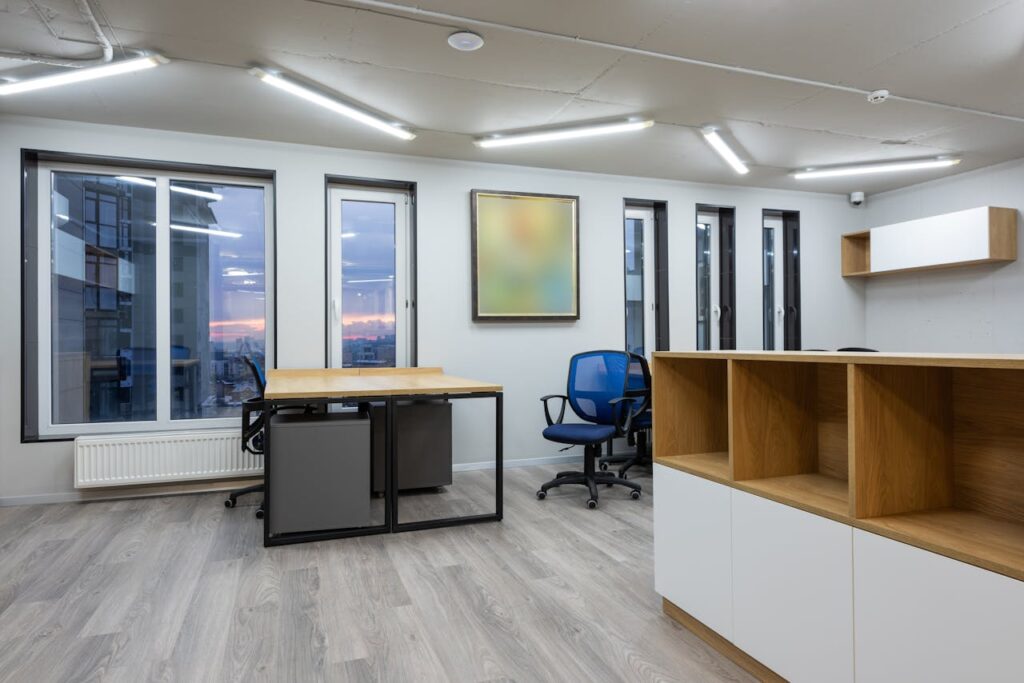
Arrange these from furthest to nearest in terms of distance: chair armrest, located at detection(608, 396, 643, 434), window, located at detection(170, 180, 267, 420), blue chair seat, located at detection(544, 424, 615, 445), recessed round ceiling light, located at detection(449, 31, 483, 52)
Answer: window, located at detection(170, 180, 267, 420)
chair armrest, located at detection(608, 396, 643, 434)
blue chair seat, located at detection(544, 424, 615, 445)
recessed round ceiling light, located at detection(449, 31, 483, 52)

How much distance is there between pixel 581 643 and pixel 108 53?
141 inches

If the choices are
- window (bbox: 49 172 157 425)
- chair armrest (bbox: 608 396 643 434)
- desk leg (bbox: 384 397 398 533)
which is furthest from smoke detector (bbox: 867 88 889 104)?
window (bbox: 49 172 157 425)

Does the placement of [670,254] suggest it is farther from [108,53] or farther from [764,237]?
[108,53]

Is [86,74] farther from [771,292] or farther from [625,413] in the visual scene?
[771,292]

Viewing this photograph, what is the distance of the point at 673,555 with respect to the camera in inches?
84.4

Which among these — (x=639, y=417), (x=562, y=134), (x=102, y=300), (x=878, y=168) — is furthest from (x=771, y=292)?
(x=102, y=300)

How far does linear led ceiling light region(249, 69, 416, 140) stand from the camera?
3244 mm

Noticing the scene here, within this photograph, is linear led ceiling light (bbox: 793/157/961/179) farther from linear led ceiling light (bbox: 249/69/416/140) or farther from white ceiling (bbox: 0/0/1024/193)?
linear led ceiling light (bbox: 249/69/416/140)

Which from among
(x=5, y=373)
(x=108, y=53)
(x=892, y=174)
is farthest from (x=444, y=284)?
(x=892, y=174)

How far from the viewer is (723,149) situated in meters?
4.53

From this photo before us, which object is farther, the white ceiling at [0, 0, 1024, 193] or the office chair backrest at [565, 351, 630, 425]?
the office chair backrest at [565, 351, 630, 425]

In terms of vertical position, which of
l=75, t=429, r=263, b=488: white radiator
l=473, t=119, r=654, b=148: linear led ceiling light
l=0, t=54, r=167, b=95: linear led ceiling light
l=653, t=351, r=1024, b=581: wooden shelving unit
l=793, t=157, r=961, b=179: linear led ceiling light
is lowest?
l=75, t=429, r=263, b=488: white radiator

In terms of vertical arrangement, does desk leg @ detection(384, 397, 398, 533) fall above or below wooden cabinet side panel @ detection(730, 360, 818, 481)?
below

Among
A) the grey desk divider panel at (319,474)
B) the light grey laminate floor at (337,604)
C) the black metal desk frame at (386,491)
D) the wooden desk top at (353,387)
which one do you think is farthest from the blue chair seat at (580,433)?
the grey desk divider panel at (319,474)
